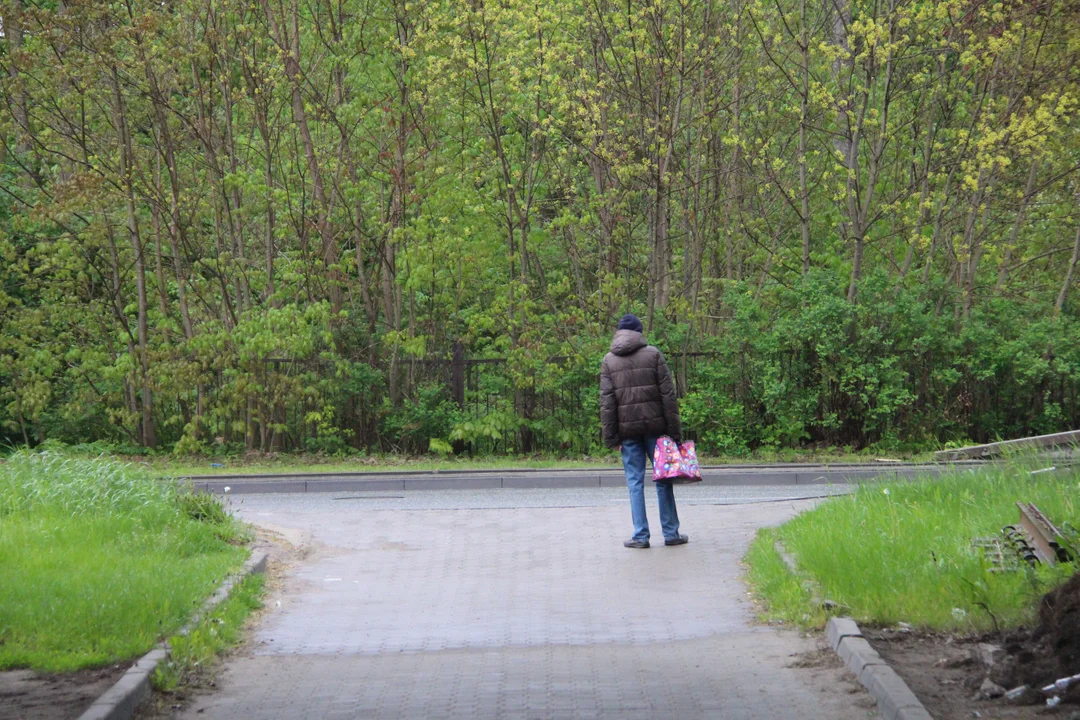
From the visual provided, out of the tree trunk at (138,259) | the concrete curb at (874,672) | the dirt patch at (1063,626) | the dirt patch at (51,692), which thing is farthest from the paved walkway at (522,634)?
the tree trunk at (138,259)

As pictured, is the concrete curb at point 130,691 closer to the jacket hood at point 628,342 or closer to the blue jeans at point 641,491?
the blue jeans at point 641,491

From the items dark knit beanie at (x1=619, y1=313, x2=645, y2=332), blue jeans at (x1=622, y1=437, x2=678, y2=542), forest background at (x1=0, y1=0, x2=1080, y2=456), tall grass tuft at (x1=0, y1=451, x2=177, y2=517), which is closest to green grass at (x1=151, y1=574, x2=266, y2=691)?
tall grass tuft at (x1=0, y1=451, x2=177, y2=517)

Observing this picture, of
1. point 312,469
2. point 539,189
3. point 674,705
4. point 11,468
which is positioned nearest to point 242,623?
point 674,705

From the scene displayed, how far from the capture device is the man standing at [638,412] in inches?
428

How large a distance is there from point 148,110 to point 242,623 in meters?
13.5

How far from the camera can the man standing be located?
10867mm

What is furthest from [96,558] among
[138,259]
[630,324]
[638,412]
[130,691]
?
[138,259]

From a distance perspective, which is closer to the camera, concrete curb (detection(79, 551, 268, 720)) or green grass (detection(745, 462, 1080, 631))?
concrete curb (detection(79, 551, 268, 720))

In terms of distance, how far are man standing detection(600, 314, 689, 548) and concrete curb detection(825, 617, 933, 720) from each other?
354 centimetres

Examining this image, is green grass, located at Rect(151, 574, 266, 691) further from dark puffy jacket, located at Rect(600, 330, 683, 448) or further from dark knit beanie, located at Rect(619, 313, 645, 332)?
dark knit beanie, located at Rect(619, 313, 645, 332)

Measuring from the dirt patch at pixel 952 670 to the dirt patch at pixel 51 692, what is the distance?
12.5 feet

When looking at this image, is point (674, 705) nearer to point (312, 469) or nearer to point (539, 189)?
point (312, 469)

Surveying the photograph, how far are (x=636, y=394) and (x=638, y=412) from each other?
15 centimetres

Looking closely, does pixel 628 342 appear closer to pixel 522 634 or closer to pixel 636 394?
pixel 636 394
